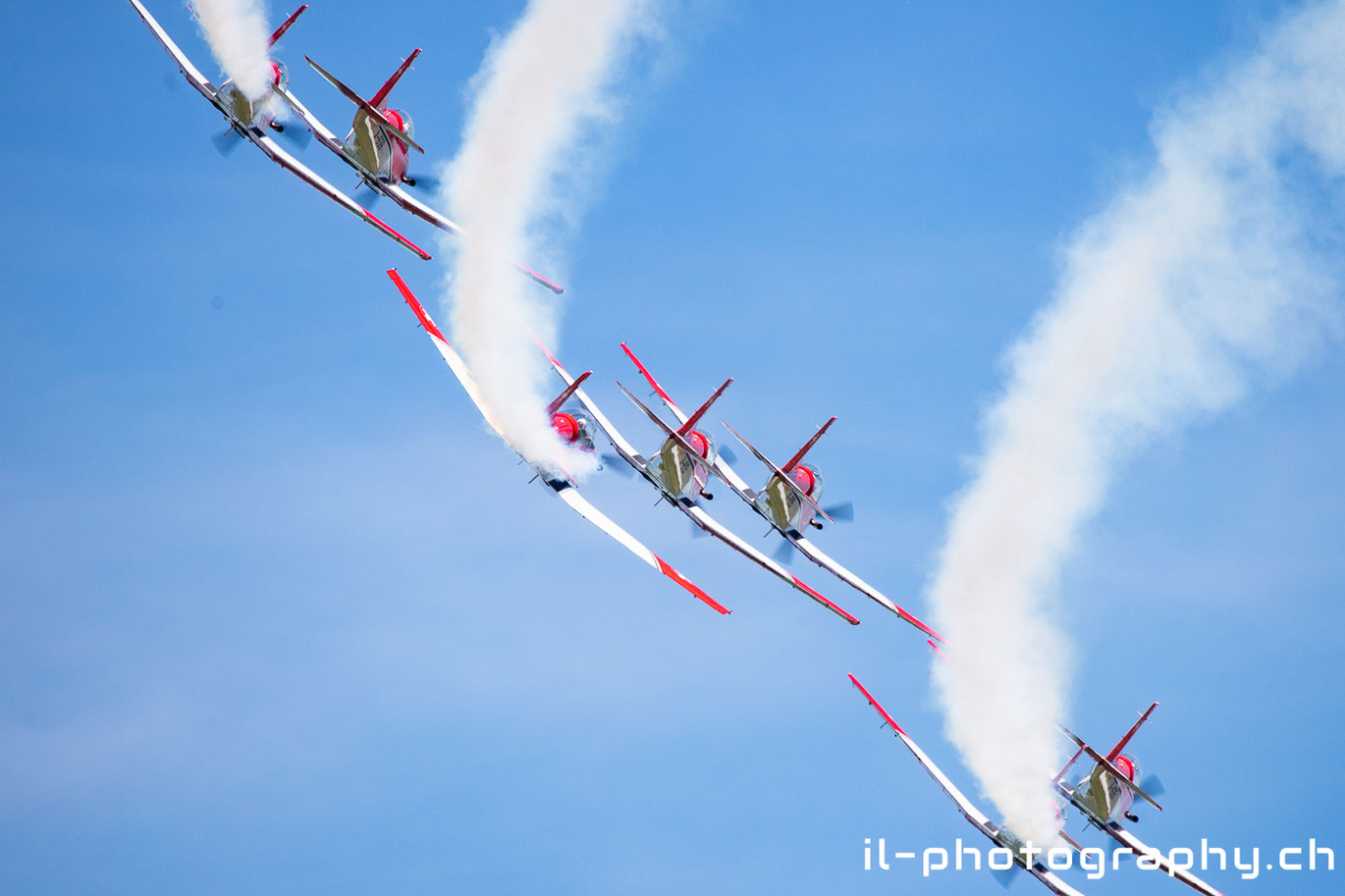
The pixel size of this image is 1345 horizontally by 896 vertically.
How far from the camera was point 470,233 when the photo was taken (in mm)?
39750

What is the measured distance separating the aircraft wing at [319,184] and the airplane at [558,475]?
1.03 metres

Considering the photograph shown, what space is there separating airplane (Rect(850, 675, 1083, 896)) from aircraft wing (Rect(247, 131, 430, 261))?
19064 mm

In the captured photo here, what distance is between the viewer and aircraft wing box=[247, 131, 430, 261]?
45.0 meters

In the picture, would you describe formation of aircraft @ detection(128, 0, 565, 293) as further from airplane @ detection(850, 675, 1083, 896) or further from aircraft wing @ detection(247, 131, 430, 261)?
airplane @ detection(850, 675, 1083, 896)

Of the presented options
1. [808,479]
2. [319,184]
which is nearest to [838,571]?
[808,479]

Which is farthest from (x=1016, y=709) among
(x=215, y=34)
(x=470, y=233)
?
(x=215, y=34)

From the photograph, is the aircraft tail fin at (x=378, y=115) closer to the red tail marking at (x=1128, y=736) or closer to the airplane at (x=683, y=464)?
the airplane at (x=683, y=464)

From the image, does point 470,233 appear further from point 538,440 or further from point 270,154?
point 270,154

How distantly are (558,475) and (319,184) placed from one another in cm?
1146

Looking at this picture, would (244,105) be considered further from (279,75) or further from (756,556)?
(756,556)

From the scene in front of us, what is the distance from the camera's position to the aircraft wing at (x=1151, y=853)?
4859 cm

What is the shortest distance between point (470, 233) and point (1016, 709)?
1980 centimetres

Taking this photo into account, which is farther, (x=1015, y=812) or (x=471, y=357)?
(x=1015, y=812)

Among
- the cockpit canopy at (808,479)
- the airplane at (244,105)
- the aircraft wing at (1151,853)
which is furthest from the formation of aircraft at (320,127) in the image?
the aircraft wing at (1151,853)
